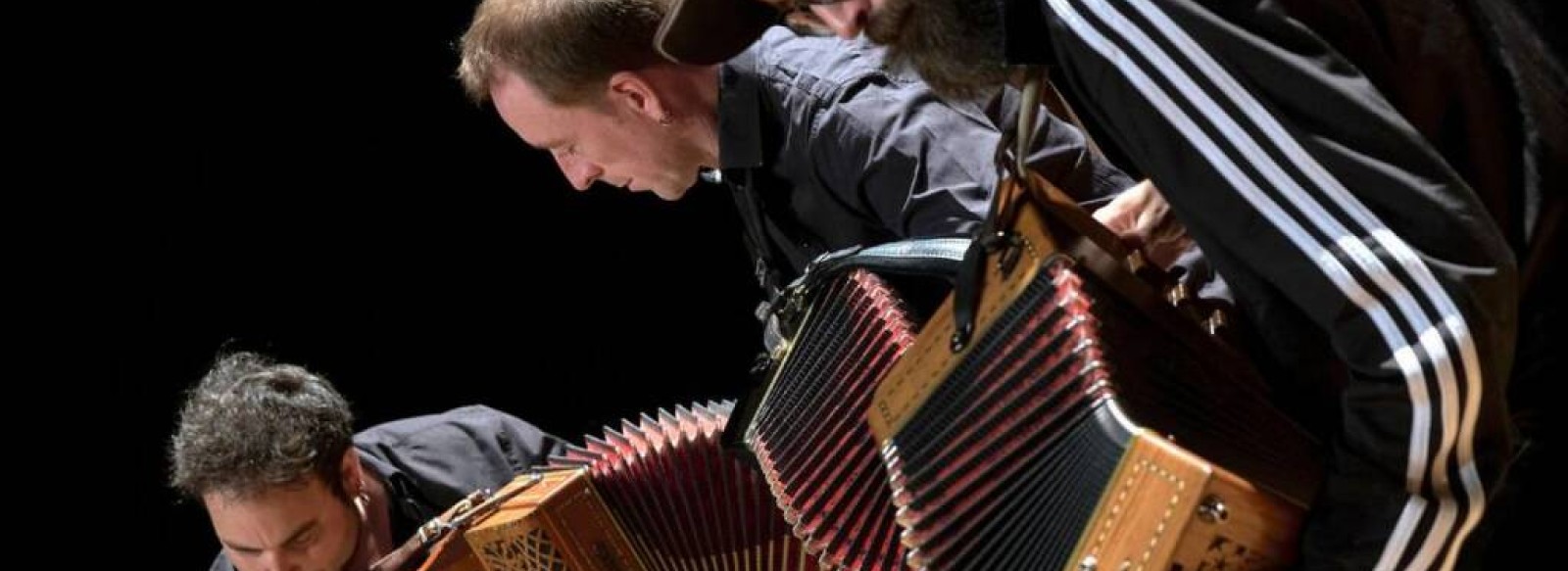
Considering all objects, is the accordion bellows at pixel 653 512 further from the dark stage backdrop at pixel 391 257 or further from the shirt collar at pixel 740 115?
the dark stage backdrop at pixel 391 257

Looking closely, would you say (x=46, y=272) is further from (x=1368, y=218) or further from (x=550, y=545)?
(x=1368, y=218)

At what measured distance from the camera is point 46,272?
12.1 feet

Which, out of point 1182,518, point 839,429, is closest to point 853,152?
point 839,429

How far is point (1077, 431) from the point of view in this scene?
147 cm

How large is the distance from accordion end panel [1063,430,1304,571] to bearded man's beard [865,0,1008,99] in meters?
0.35

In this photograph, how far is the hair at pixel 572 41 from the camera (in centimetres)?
257

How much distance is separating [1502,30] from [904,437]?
1.98 feet

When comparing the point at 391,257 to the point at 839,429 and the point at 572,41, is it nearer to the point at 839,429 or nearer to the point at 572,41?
the point at 572,41

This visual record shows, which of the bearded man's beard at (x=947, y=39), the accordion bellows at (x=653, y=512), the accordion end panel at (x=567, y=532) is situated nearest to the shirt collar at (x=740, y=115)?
the accordion bellows at (x=653, y=512)

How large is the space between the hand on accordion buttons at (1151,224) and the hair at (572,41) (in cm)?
93

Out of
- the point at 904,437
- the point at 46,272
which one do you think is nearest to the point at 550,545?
the point at 904,437

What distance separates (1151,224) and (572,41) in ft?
3.47

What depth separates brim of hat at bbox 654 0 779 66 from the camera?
1740mm

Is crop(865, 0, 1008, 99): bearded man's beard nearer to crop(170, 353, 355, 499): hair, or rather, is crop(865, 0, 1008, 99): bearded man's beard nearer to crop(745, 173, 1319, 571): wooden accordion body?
crop(745, 173, 1319, 571): wooden accordion body
